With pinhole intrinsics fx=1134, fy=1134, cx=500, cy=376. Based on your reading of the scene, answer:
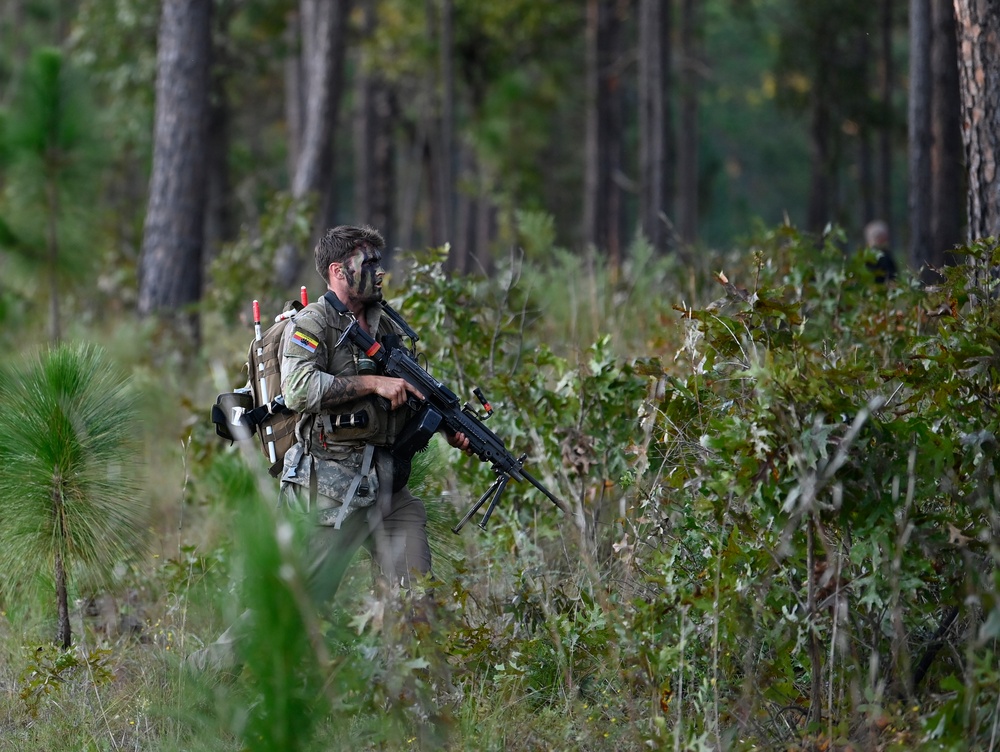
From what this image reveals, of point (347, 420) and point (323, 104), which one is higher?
point (323, 104)

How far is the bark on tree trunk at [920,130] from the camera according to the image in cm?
977

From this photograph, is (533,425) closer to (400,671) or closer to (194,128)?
(400,671)

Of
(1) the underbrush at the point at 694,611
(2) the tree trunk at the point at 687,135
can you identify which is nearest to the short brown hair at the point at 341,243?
(1) the underbrush at the point at 694,611

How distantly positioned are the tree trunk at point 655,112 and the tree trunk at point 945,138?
5.87 m

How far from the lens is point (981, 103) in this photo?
5.21 meters

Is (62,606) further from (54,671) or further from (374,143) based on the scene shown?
(374,143)

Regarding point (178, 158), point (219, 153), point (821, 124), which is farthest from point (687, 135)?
point (178, 158)

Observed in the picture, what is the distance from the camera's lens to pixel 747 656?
340 centimetres

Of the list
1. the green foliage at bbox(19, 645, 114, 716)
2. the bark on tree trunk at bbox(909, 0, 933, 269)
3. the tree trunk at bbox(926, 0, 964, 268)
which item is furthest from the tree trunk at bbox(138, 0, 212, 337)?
the tree trunk at bbox(926, 0, 964, 268)

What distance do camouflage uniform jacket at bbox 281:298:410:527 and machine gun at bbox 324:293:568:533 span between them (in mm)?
64

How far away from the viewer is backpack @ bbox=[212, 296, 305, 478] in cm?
421

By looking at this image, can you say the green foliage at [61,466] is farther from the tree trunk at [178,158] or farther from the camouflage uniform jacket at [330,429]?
the tree trunk at [178,158]

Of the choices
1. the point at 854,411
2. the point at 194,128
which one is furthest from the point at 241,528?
the point at 194,128

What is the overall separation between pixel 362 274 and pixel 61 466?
4.93ft
